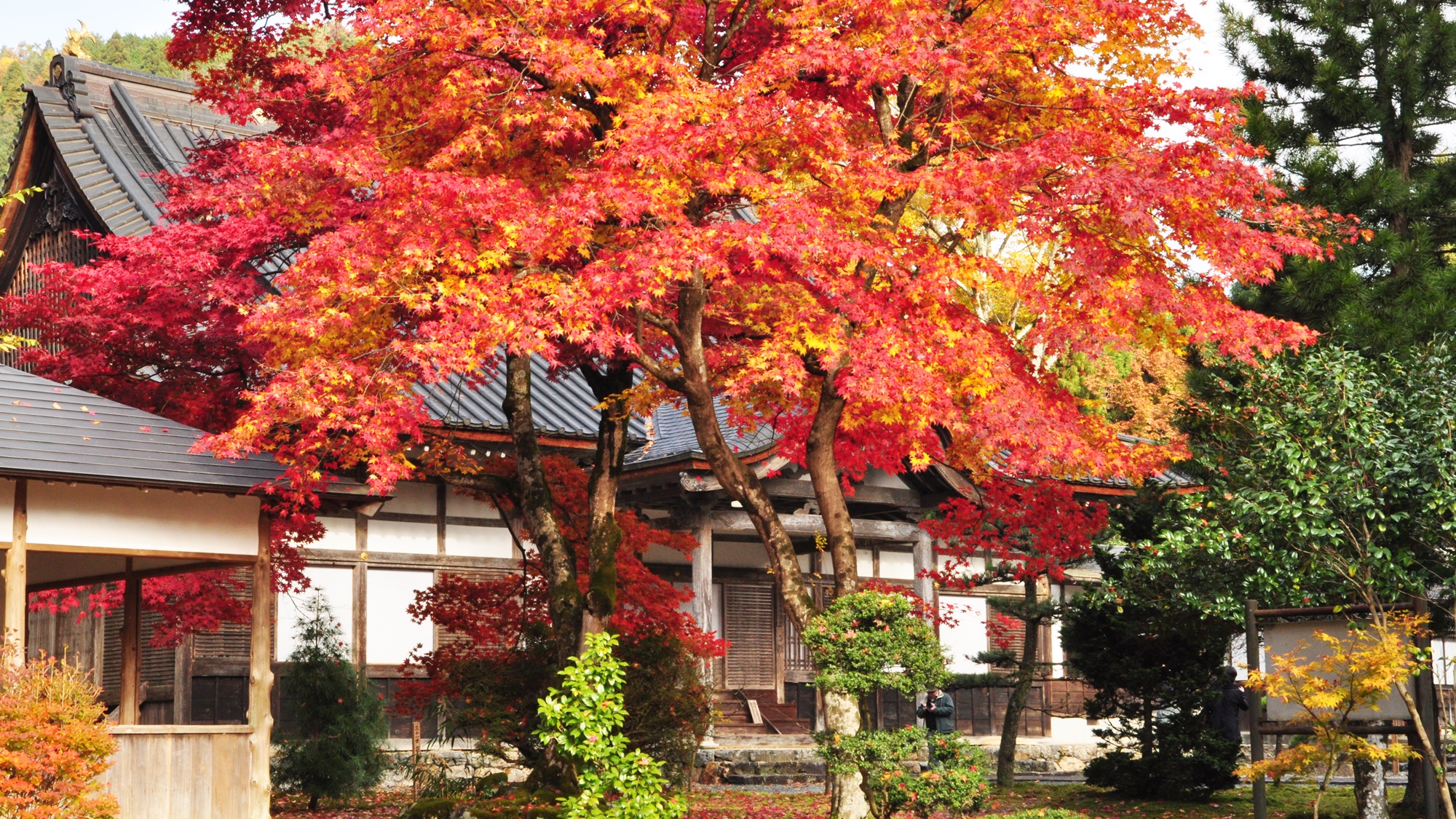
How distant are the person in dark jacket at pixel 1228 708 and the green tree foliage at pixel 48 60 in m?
41.7

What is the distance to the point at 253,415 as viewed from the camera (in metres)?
10.4

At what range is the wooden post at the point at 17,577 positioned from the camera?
954cm

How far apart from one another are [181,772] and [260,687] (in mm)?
849

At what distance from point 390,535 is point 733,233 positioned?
29.7ft

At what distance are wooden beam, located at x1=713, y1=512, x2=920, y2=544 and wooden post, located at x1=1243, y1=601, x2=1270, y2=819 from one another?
798 centimetres

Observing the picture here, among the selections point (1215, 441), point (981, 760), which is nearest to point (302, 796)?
point (981, 760)

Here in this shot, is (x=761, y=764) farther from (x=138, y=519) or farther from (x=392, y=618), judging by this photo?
(x=138, y=519)

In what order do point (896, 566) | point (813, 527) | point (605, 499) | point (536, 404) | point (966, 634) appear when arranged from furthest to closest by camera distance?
point (966, 634) → point (896, 566) → point (813, 527) → point (536, 404) → point (605, 499)

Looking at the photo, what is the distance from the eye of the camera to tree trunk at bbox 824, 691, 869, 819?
10820mm

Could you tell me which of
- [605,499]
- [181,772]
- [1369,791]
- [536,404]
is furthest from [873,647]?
[536,404]

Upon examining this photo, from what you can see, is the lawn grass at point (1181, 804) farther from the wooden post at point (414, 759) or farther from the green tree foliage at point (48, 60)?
the green tree foliage at point (48, 60)

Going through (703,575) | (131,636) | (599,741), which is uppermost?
(703,575)

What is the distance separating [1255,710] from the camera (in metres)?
10.8

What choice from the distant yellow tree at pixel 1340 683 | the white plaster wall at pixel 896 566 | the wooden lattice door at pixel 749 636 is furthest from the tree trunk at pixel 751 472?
the white plaster wall at pixel 896 566
